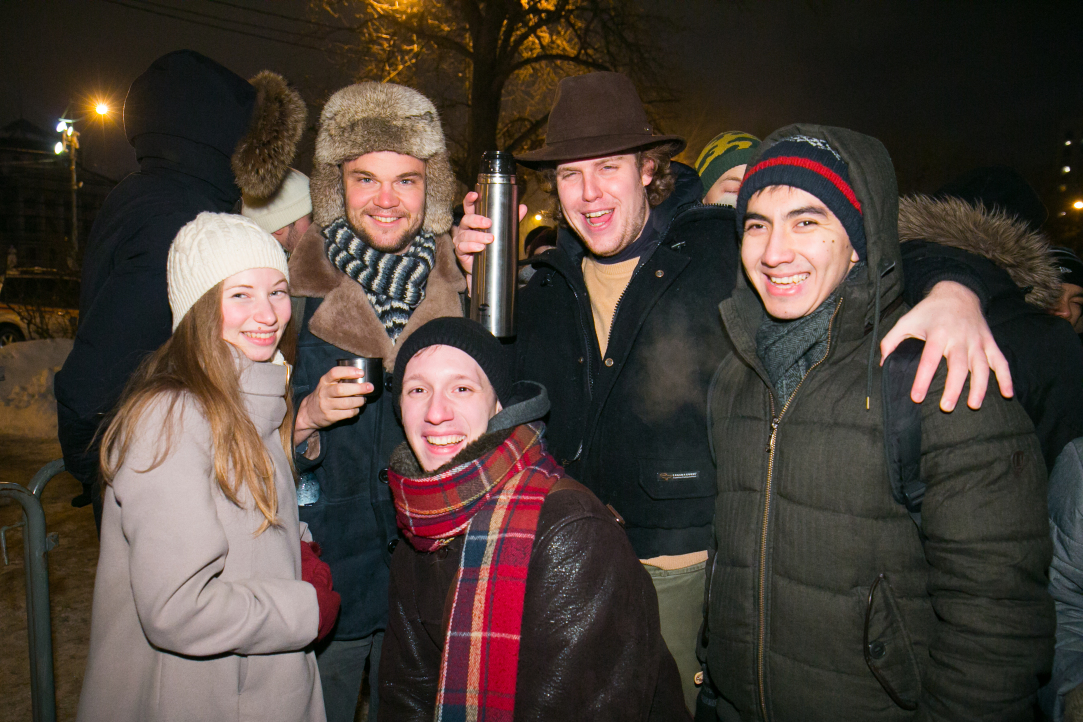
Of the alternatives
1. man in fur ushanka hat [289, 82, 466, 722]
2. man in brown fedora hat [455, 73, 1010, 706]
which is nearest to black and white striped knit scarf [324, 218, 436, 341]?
man in fur ushanka hat [289, 82, 466, 722]

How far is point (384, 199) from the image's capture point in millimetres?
3020

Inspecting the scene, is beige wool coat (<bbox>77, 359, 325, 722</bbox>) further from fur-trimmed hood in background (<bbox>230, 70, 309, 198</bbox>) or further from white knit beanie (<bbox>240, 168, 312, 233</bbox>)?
white knit beanie (<bbox>240, 168, 312, 233</bbox>)

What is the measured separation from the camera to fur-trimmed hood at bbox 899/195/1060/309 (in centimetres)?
238

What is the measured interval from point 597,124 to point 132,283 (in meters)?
2.07

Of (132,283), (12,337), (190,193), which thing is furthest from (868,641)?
(12,337)

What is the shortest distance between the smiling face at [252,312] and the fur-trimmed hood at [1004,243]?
2392mm

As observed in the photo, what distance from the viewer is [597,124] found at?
9.79ft

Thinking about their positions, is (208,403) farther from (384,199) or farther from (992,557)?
(992,557)

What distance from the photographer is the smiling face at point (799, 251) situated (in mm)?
2041

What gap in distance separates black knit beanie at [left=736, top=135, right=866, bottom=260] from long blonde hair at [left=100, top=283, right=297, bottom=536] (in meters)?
1.92

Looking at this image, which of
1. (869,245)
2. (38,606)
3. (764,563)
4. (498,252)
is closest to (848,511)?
(764,563)

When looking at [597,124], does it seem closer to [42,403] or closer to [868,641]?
[868,641]

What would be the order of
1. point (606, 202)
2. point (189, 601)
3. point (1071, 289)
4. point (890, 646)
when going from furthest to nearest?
point (1071, 289) < point (606, 202) < point (189, 601) < point (890, 646)

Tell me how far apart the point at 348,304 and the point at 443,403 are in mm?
861
